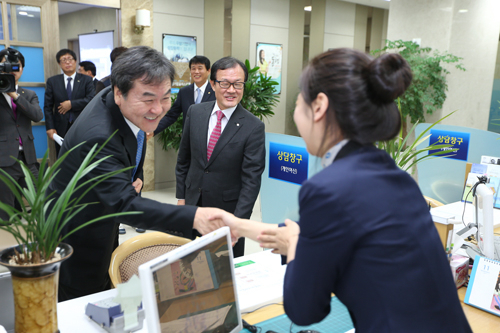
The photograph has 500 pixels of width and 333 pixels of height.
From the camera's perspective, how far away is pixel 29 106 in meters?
4.28

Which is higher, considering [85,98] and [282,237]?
[85,98]

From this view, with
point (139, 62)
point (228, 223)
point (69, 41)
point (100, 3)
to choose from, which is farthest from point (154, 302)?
point (69, 41)

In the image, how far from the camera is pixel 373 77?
918 mm

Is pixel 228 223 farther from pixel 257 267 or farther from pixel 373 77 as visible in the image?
pixel 373 77

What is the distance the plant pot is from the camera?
107 cm

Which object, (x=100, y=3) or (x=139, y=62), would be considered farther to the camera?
(x=100, y=3)

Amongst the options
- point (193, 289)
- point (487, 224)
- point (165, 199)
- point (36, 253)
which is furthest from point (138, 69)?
point (165, 199)

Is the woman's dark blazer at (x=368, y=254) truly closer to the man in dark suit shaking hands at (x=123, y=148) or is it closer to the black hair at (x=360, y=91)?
the black hair at (x=360, y=91)

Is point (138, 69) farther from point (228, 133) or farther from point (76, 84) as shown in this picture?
point (76, 84)

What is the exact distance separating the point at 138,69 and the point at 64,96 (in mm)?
3951

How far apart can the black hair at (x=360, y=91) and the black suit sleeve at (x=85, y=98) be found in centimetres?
475

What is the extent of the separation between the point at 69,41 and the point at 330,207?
28.1ft

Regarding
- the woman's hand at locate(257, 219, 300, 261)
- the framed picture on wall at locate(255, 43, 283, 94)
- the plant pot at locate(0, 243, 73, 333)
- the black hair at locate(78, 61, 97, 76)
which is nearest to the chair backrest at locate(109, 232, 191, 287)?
the plant pot at locate(0, 243, 73, 333)

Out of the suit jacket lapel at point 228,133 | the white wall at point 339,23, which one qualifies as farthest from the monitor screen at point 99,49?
the white wall at point 339,23
